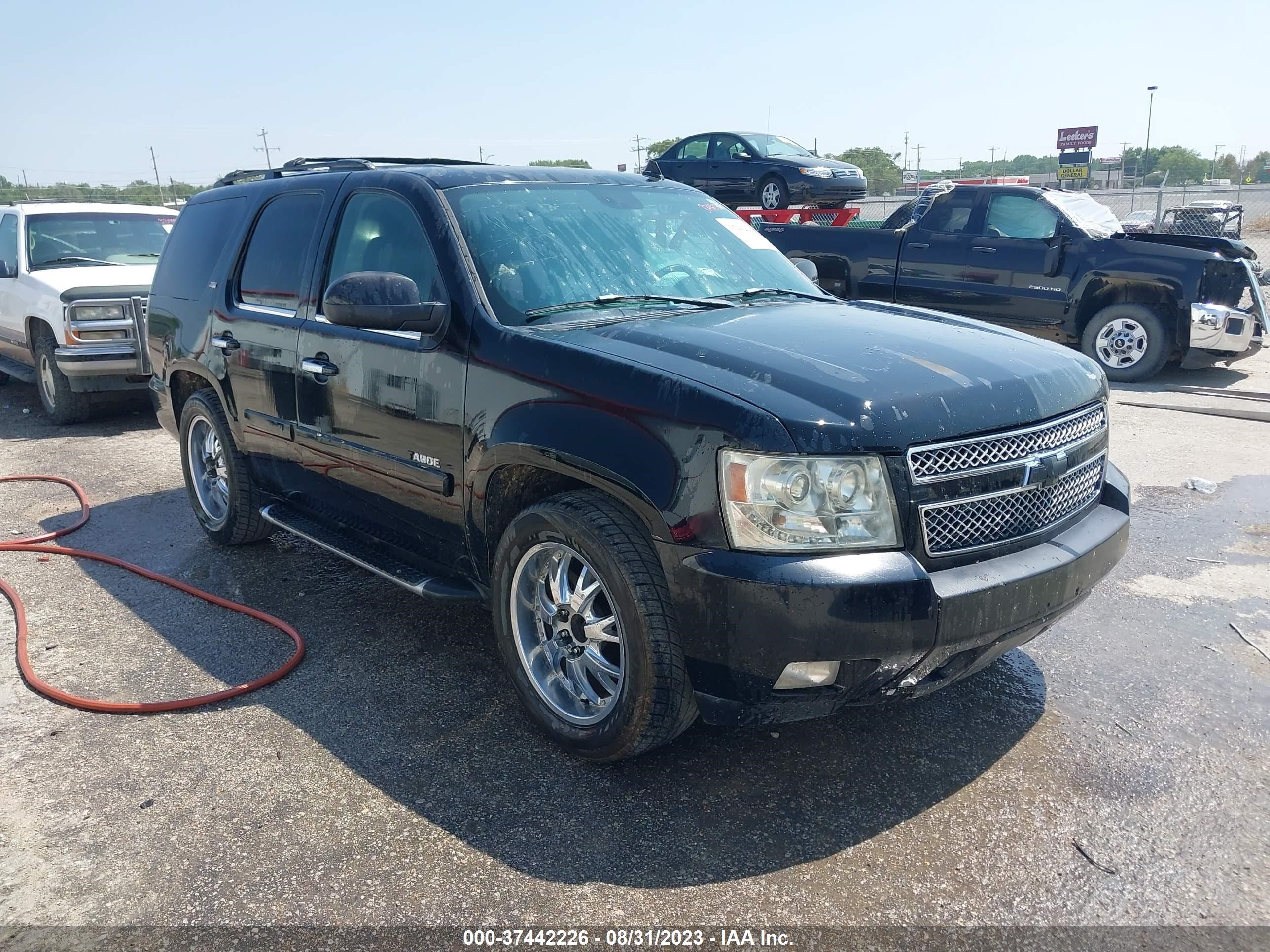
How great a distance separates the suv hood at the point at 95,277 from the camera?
348 inches

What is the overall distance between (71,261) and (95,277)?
0.71 metres

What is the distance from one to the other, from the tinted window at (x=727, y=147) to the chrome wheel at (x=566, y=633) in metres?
13.5

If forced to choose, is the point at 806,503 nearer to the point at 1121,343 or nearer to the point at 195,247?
the point at 195,247

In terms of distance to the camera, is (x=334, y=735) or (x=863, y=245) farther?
(x=863, y=245)

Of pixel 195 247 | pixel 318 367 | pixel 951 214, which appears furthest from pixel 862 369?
pixel 951 214

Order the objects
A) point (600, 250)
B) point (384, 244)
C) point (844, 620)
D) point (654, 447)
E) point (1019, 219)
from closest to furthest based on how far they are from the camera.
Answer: point (844, 620) → point (654, 447) → point (600, 250) → point (384, 244) → point (1019, 219)

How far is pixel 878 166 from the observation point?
87.9 metres

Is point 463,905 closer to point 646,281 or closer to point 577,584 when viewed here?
point 577,584

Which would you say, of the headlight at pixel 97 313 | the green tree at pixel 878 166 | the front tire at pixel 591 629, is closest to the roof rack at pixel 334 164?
the front tire at pixel 591 629

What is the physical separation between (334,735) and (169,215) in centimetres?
895

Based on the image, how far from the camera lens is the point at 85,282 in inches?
352

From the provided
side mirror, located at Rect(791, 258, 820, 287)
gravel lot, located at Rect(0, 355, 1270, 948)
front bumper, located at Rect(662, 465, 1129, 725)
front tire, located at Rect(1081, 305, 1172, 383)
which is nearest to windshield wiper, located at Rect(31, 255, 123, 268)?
gravel lot, located at Rect(0, 355, 1270, 948)

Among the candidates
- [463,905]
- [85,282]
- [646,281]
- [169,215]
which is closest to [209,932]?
[463,905]

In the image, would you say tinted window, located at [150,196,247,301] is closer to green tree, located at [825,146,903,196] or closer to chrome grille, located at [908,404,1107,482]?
chrome grille, located at [908,404,1107,482]
